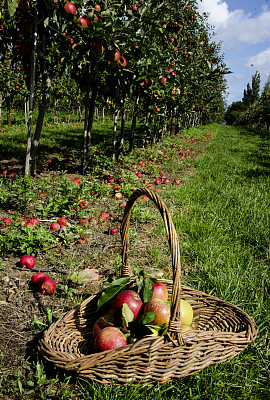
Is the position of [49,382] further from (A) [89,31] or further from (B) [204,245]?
(A) [89,31]

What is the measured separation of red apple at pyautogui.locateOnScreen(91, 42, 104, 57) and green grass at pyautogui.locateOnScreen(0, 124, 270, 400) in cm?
179

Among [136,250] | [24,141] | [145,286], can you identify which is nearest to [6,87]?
[24,141]

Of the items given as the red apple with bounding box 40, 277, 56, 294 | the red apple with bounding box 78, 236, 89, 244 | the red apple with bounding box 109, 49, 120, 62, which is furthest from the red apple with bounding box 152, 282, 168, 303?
the red apple with bounding box 109, 49, 120, 62

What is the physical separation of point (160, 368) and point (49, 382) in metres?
0.47

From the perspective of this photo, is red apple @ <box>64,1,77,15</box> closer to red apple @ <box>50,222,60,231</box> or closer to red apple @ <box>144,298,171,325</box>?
red apple @ <box>50,222,60,231</box>

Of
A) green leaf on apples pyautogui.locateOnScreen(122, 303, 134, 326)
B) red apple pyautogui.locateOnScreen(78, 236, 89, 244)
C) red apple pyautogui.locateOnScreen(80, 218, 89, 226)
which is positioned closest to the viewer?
green leaf on apples pyautogui.locateOnScreen(122, 303, 134, 326)

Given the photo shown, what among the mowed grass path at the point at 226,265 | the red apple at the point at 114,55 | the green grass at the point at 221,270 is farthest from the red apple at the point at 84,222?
the red apple at the point at 114,55

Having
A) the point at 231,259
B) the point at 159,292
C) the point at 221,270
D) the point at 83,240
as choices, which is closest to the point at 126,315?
the point at 159,292

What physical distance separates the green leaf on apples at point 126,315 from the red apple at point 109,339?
0.06 meters

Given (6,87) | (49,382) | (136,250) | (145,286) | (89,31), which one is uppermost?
(6,87)

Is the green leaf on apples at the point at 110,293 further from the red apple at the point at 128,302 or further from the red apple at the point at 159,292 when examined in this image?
the red apple at the point at 159,292

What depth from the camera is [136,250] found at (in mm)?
2275

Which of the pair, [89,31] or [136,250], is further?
[89,31]

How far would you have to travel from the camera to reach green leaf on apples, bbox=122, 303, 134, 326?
1.22 m
